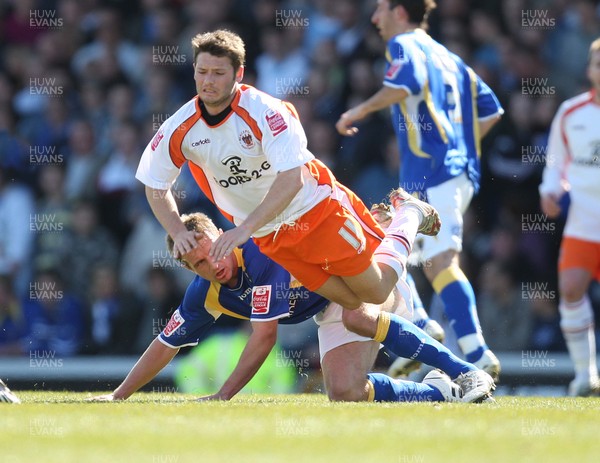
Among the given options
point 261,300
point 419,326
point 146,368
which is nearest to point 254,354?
point 261,300

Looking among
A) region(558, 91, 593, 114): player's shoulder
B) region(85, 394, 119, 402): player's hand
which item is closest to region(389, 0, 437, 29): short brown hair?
region(558, 91, 593, 114): player's shoulder

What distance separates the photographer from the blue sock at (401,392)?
7.17 meters

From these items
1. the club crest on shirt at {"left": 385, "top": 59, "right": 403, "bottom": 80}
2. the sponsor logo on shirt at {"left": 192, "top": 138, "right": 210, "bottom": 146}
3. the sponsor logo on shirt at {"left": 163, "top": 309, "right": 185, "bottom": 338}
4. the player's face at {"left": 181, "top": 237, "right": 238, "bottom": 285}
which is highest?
the club crest on shirt at {"left": 385, "top": 59, "right": 403, "bottom": 80}

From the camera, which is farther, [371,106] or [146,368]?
[371,106]

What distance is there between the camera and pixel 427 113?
863 cm

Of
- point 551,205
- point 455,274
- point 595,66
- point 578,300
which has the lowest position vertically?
point 578,300

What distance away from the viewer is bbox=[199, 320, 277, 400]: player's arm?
686 centimetres

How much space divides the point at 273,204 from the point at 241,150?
0.43 meters

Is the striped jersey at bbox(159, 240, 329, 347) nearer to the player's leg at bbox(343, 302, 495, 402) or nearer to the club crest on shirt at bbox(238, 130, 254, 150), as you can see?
the player's leg at bbox(343, 302, 495, 402)

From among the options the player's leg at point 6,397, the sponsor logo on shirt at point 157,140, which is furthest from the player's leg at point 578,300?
the player's leg at point 6,397

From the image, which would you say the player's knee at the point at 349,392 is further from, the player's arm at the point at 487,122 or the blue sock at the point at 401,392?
the player's arm at the point at 487,122

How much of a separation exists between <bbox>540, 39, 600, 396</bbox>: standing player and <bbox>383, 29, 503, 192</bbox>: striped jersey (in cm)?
80

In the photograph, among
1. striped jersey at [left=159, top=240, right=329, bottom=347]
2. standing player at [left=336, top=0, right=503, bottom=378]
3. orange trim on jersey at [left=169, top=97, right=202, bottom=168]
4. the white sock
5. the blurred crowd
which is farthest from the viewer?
the blurred crowd

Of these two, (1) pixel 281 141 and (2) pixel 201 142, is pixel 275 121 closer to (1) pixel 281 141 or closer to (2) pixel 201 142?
(1) pixel 281 141
